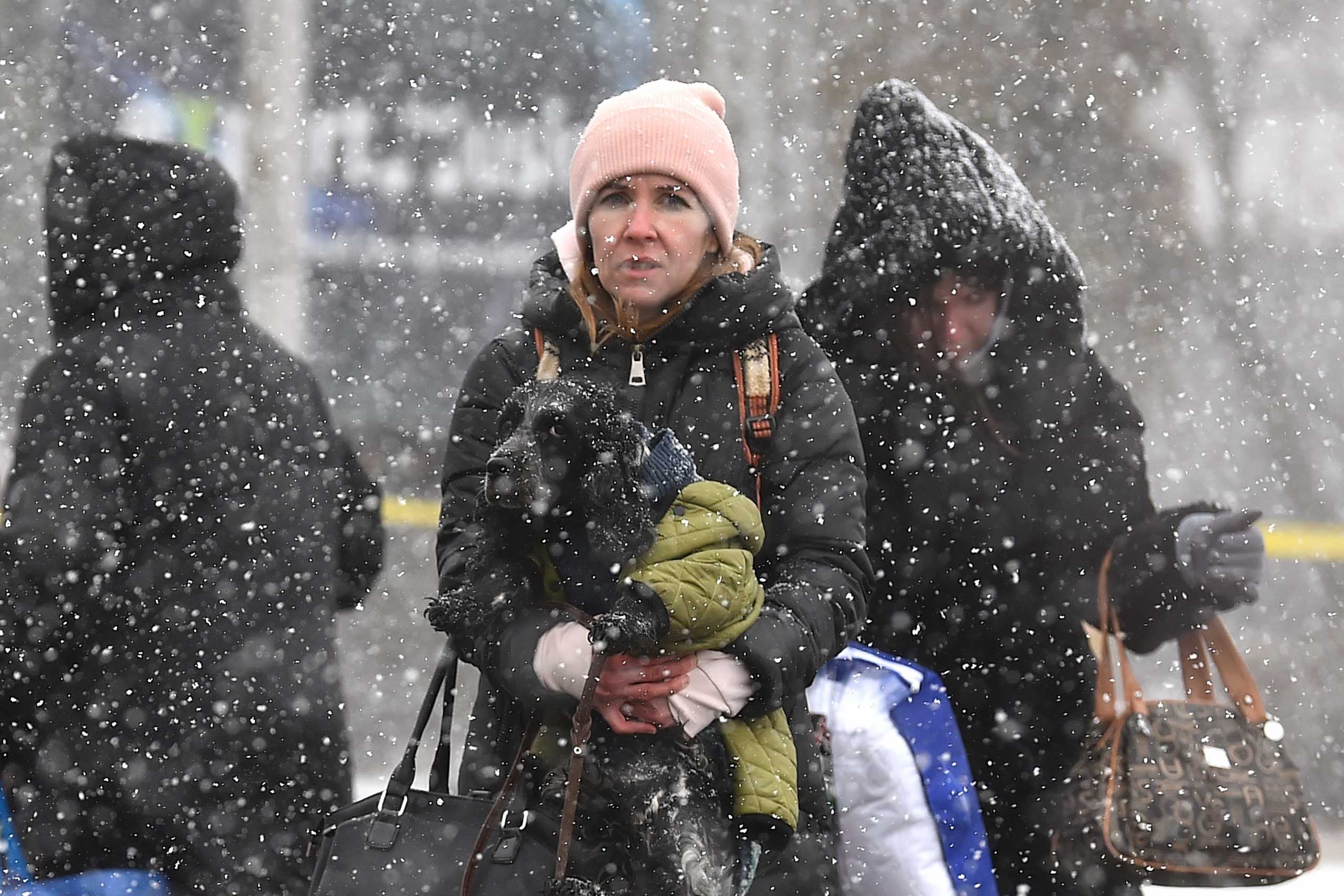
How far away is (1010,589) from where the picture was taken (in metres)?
3.44

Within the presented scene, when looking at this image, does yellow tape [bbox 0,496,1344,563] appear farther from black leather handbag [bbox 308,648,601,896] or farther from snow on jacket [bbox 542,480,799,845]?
snow on jacket [bbox 542,480,799,845]

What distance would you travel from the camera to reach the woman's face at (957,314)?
3424mm

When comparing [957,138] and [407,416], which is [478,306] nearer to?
[407,416]

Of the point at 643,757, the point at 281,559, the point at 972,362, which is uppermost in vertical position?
the point at 972,362

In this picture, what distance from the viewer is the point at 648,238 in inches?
89.0

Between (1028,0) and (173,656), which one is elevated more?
(1028,0)

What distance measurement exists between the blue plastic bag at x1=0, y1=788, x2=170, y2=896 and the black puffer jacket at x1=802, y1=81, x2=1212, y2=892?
1.55 metres

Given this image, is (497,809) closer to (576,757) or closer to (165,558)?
(576,757)

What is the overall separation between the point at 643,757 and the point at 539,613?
235 millimetres

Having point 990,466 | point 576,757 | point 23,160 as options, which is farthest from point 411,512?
point 576,757

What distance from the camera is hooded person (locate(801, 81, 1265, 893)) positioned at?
11.1 ft

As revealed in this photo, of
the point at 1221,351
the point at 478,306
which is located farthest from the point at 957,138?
the point at 478,306

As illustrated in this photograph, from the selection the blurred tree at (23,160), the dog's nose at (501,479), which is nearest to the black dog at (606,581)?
the dog's nose at (501,479)

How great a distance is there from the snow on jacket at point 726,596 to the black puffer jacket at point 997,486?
135 cm
